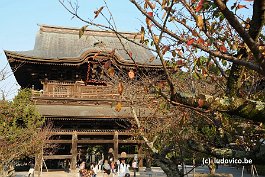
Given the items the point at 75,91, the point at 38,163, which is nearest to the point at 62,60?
the point at 75,91

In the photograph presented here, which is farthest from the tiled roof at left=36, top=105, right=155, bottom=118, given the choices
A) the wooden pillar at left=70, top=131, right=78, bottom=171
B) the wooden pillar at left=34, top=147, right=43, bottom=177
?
the wooden pillar at left=34, top=147, right=43, bottom=177

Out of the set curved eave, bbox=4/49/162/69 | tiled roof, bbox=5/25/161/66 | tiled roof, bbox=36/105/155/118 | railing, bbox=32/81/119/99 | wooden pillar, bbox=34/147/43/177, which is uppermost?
tiled roof, bbox=5/25/161/66

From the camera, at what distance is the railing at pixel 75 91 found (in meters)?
20.5

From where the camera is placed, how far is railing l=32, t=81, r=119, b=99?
20536 millimetres

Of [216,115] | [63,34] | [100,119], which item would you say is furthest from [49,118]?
[216,115]

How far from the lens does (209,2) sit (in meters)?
2.74

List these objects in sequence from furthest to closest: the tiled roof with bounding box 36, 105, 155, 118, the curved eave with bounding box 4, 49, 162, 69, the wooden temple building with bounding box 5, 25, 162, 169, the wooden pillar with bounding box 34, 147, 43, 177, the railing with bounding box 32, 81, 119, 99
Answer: the railing with bounding box 32, 81, 119, 99, the curved eave with bounding box 4, 49, 162, 69, the wooden temple building with bounding box 5, 25, 162, 169, the tiled roof with bounding box 36, 105, 155, 118, the wooden pillar with bounding box 34, 147, 43, 177

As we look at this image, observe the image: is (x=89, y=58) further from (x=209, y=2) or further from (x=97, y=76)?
(x=209, y=2)

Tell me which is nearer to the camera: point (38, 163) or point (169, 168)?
point (169, 168)

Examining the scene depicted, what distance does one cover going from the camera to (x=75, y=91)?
68.2 ft

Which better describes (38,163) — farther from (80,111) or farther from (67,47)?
(67,47)

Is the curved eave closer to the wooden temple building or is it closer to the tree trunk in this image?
the wooden temple building

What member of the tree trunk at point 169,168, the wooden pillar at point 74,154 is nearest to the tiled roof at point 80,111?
the wooden pillar at point 74,154

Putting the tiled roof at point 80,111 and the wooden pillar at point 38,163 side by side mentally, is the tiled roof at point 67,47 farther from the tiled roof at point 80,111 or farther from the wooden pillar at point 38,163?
the wooden pillar at point 38,163
